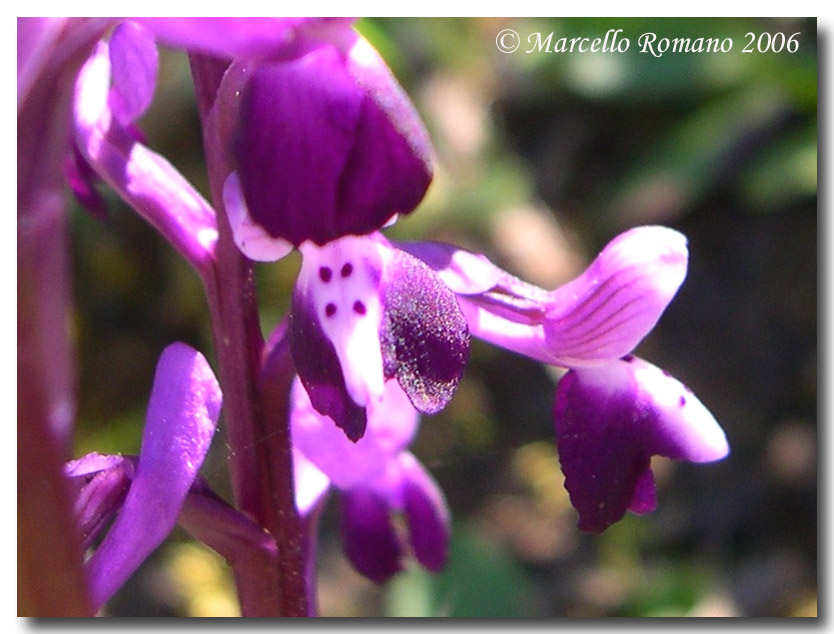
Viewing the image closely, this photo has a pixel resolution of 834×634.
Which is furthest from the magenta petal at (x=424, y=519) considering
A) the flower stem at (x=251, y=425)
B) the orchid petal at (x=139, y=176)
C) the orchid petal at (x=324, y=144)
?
the orchid petal at (x=324, y=144)

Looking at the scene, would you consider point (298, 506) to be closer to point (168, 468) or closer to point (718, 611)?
point (168, 468)

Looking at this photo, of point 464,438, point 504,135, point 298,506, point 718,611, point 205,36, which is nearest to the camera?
point 205,36

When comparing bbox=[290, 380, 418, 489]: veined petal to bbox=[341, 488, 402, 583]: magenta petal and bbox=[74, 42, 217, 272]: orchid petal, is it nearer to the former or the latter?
bbox=[341, 488, 402, 583]: magenta petal

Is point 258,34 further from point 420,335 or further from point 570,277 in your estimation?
point 570,277

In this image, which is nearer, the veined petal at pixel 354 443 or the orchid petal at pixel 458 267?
the orchid petal at pixel 458 267

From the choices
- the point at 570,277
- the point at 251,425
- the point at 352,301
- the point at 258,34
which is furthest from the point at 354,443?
the point at 570,277

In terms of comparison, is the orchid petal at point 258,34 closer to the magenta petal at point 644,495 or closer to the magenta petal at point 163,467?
the magenta petal at point 163,467

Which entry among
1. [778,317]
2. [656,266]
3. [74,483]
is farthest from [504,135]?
[74,483]
